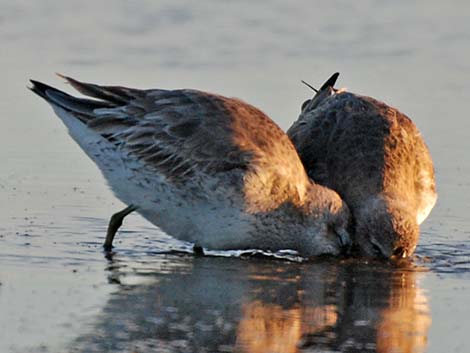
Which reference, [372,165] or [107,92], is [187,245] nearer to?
[107,92]

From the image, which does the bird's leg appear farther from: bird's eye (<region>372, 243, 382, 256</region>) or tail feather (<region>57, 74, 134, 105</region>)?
bird's eye (<region>372, 243, 382, 256</region>)

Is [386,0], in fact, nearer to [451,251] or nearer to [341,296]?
[451,251]

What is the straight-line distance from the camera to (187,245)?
10727mm

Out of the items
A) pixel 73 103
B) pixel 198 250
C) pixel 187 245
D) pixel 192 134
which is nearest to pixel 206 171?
pixel 192 134

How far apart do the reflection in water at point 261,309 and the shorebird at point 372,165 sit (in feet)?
1.23

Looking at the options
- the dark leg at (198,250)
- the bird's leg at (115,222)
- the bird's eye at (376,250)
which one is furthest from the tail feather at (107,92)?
the bird's eye at (376,250)

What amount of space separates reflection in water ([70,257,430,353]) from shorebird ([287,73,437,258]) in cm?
38

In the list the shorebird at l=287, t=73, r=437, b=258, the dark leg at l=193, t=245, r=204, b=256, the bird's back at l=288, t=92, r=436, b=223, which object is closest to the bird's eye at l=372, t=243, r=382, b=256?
the shorebird at l=287, t=73, r=437, b=258

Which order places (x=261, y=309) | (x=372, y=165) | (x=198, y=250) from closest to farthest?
(x=261, y=309), (x=198, y=250), (x=372, y=165)

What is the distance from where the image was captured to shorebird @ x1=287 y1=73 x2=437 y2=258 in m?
10.5

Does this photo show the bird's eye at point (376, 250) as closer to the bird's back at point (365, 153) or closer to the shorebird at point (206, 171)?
Answer: the shorebird at point (206, 171)

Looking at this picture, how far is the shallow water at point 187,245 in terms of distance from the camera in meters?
8.16

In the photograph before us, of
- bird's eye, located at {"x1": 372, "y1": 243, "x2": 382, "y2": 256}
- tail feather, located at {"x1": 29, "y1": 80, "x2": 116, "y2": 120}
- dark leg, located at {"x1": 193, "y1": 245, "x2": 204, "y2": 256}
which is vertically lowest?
dark leg, located at {"x1": 193, "y1": 245, "x2": 204, "y2": 256}

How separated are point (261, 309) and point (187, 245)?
216cm
